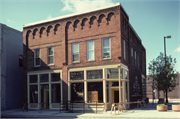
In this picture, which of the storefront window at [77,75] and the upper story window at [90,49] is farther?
the storefront window at [77,75]

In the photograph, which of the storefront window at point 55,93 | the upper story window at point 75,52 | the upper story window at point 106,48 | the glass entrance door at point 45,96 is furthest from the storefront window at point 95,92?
the glass entrance door at point 45,96

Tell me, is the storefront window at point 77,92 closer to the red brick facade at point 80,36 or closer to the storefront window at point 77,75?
the storefront window at point 77,75

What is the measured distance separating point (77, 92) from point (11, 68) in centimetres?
1015

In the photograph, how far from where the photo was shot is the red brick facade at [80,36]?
1952 centimetres

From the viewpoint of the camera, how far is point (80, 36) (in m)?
21.1

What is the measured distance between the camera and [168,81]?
2502 centimetres

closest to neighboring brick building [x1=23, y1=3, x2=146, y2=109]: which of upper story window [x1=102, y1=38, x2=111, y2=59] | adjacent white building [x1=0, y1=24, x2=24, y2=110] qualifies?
upper story window [x1=102, y1=38, x2=111, y2=59]

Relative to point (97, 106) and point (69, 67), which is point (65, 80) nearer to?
point (69, 67)

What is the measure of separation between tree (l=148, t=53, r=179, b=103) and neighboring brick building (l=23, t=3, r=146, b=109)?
5.15 meters

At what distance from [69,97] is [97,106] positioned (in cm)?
331

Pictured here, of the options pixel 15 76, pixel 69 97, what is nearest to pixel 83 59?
pixel 69 97

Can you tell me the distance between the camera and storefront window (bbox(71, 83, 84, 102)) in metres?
20.4

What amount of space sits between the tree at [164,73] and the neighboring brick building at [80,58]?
5.15m

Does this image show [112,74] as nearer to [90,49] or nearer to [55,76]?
[90,49]
